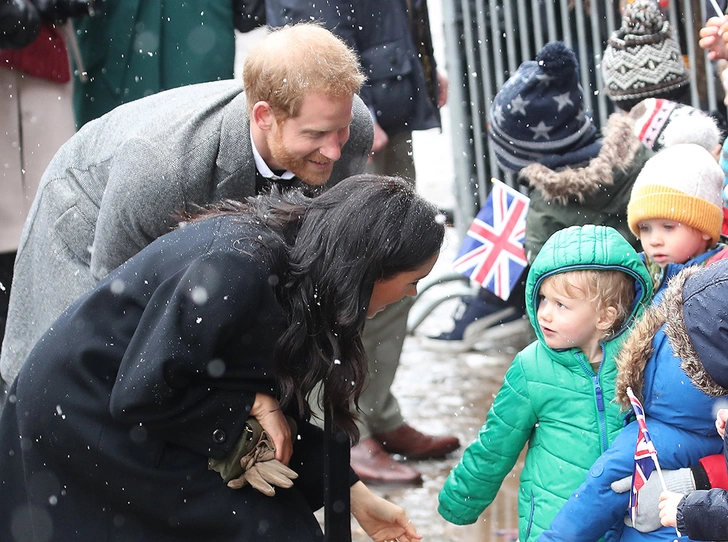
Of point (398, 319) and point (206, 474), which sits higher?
point (206, 474)

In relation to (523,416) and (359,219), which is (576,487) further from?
(359,219)

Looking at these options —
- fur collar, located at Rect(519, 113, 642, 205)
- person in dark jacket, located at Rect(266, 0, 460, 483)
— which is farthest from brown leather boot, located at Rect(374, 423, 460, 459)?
fur collar, located at Rect(519, 113, 642, 205)

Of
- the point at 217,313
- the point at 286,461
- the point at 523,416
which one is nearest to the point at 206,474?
the point at 286,461

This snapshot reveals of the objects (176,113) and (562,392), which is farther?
(176,113)

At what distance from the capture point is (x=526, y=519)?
124 inches

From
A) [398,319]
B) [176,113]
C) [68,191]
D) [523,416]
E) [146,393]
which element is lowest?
[398,319]

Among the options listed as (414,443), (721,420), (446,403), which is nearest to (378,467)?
(414,443)

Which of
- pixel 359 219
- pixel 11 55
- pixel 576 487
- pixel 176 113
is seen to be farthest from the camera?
pixel 11 55

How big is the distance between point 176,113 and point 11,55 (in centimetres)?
158

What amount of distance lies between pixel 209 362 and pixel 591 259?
1.13 meters

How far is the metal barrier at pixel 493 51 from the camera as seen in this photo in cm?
635

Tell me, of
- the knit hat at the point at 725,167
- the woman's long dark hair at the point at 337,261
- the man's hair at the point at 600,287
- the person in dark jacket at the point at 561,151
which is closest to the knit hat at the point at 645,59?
the person in dark jacket at the point at 561,151

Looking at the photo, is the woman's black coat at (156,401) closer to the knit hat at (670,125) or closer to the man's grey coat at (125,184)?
the man's grey coat at (125,184)

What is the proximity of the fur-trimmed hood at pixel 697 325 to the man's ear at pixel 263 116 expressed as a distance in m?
1.22
